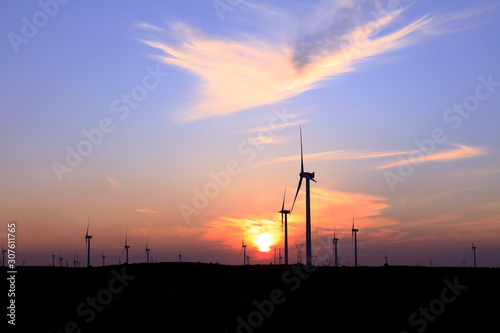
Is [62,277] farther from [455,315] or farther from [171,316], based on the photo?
[455,315]

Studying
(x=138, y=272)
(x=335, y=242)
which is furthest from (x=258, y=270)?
(x=335, y=242)

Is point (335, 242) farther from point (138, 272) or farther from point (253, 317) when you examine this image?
point (253, 317)

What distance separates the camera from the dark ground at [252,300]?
160ft

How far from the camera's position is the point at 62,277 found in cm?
8188

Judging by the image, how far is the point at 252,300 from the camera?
6156cm

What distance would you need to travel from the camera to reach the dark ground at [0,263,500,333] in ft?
160

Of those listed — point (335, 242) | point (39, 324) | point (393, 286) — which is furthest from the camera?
point (335, 242)

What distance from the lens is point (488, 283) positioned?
2990 inches

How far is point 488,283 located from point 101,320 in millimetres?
51569

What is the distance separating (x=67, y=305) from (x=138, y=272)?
3033cm

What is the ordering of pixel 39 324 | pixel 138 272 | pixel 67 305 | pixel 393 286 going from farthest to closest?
pixel 138 272 < pixel 393 286 < pixel 67 305 < pixel 39 324

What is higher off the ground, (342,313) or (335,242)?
(335,242)

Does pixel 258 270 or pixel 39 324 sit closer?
pixel 39 324

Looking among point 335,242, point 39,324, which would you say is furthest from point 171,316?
point 335,242
